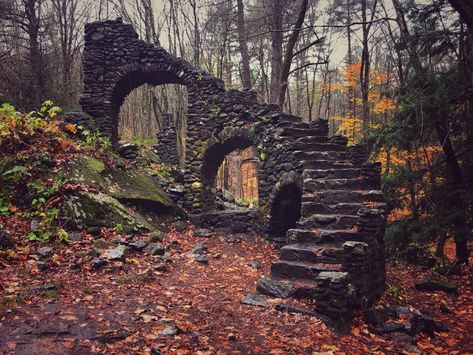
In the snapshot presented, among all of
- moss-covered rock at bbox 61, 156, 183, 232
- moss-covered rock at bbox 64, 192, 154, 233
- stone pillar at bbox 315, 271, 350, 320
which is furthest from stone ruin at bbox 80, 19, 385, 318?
moss-covered rock at bbox 64, 192, 154, 233

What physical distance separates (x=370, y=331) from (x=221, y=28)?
21.0 metres

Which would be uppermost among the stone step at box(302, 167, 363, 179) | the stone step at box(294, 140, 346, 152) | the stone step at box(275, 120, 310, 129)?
the stone step at box(275, 120, 310, 129)

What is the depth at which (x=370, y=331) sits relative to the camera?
18.2ft

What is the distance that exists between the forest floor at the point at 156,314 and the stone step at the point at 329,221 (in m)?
1.63

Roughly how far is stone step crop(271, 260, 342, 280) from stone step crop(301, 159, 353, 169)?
353 centimetres

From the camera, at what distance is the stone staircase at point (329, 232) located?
18.6 ft

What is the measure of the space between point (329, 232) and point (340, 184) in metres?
1.79

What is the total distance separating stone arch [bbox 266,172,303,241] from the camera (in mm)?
10719

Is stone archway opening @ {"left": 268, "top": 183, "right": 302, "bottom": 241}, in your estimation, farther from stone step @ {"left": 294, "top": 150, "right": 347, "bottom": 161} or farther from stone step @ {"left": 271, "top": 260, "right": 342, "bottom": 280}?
stone step @ {"left": 271, "top": 260, "right": 342, "bottom": 280}

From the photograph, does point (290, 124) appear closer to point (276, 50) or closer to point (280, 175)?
point (280, 175)


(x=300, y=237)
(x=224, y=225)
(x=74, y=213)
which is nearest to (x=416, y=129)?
(x=300, y=237)

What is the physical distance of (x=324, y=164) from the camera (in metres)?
9.66

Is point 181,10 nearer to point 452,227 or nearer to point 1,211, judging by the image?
point 1,211

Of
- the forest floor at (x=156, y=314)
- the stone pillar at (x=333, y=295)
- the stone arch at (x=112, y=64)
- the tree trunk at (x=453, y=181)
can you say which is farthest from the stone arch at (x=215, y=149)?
the stone pillar at (x=333, y=295)
